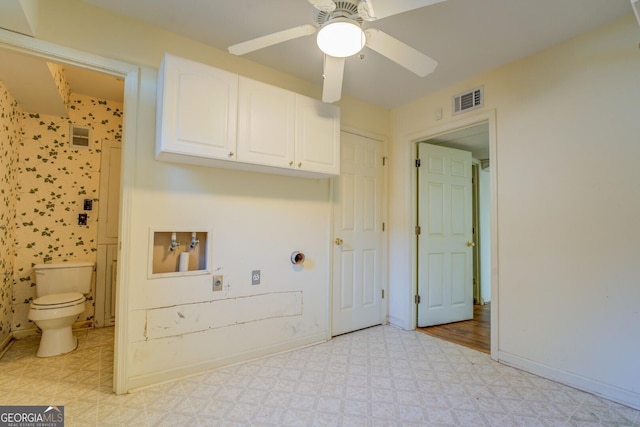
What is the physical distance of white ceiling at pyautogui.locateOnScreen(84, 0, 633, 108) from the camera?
186 centimetres

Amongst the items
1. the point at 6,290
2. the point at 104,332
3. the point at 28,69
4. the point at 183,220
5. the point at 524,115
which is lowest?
the point at 104,332

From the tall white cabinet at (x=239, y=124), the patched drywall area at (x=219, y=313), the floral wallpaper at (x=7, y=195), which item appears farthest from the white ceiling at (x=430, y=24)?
the patched drywall area at (x=219, y=313)

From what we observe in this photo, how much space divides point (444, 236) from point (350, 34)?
2655 millimetres

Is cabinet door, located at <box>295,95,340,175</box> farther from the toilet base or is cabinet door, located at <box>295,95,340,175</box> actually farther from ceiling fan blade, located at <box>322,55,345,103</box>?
the toilet base

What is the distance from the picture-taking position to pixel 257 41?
5.18 feet

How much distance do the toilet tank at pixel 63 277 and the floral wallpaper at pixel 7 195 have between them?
22cm

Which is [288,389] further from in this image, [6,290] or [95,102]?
[95,102]

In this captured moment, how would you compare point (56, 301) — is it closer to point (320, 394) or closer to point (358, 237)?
point (320, 394)

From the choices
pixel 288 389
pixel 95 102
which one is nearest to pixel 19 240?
pixel 95 102

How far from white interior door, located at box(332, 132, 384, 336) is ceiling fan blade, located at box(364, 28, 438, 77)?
1.46 m

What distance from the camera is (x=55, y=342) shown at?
249cm

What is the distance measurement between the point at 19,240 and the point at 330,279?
10.0ft

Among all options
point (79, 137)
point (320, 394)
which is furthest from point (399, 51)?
point (79, 137)

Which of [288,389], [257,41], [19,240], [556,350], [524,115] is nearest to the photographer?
[257,41]
